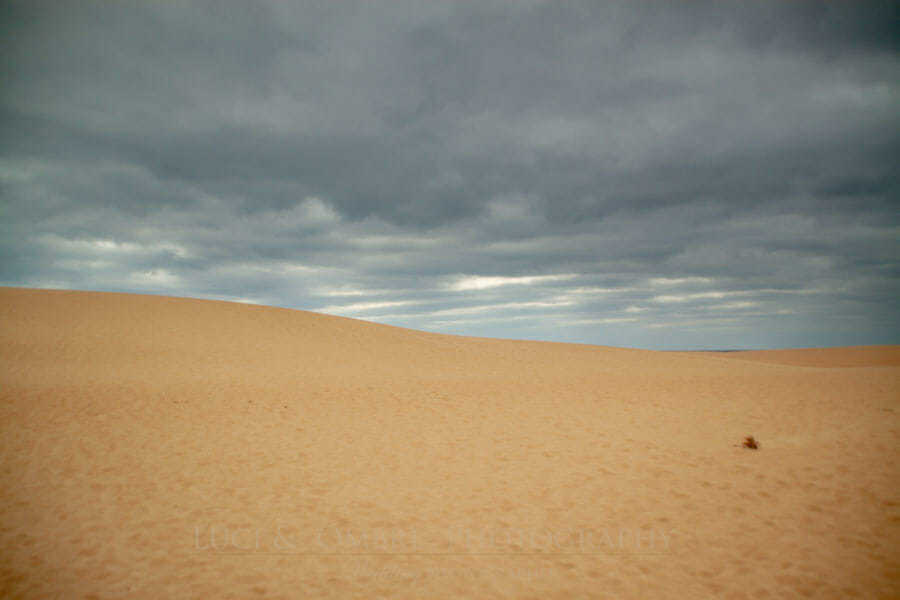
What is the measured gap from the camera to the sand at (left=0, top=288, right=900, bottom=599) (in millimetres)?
8203

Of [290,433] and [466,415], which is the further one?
[466,415]

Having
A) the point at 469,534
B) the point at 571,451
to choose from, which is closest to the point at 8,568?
the point at 469,534

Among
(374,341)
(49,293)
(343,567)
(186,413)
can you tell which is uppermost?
(49,293)

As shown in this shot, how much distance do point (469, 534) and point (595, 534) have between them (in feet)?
9.23

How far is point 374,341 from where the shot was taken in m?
45.1

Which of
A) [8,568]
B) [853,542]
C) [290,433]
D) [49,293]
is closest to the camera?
[8,568]

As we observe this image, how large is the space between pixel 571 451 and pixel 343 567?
29.7 ft

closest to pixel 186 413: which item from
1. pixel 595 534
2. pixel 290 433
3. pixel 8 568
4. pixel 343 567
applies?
pixel 290 433

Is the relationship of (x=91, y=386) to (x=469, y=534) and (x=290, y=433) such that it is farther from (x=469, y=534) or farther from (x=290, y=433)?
(x=469, y=534)

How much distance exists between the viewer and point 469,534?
9.83 meters

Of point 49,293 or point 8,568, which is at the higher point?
point 49,293

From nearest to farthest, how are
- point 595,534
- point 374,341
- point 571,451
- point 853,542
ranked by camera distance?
point 853,542 < point 595,534 < point 571,451 < point 374,341

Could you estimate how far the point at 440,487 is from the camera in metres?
12.5

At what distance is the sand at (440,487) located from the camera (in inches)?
323
